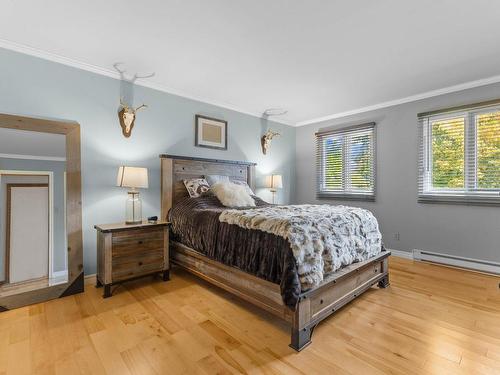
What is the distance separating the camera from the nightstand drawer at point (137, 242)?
2.54 metres

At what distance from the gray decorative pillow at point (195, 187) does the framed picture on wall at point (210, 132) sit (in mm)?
598

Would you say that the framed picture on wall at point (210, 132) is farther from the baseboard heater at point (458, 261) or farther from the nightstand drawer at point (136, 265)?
the baseboard heater at point (458, 261)

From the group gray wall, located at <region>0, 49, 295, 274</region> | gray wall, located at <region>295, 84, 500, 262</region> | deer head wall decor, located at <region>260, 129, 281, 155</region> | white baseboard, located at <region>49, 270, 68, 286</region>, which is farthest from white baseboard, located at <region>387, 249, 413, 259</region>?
white baseboard, located at <region>49, 270, 68, 286</region>

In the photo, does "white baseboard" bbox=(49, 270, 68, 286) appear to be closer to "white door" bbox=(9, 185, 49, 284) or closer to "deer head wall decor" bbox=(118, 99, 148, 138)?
"white door" bbox=(9, 185, 49, 284)

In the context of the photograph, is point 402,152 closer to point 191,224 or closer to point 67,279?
point 191,224

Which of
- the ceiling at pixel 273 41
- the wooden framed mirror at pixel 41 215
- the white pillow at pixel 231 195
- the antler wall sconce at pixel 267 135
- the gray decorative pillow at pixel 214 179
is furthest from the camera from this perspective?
the antler wall sconce at pixel 267 135

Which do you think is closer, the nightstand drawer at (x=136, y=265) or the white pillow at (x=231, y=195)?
the nightstand drawer at (x=136, y=265)

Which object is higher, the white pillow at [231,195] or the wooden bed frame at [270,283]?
the white pillow at [231,195]

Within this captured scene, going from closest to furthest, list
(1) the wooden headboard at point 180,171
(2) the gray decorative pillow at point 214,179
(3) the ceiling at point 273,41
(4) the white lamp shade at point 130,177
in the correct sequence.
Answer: (3) the ceiling at point 273,41
(4) the white lamp shade at point 130,177
(1) the wooden headboard at point 180,171
(2) the gray decorative pillow at point 214,179

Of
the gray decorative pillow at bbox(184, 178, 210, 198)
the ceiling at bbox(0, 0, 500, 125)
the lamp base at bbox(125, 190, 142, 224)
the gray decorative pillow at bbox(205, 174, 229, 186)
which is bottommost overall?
the lamp base at bbox(125, 190, 142, 224)

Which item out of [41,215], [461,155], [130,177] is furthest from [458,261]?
[41,215]

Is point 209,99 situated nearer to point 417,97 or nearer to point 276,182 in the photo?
point 276,182

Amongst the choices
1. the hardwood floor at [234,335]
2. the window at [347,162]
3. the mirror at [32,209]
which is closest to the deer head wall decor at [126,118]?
the mirror at [32,209]

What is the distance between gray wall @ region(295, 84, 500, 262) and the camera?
3188mm
